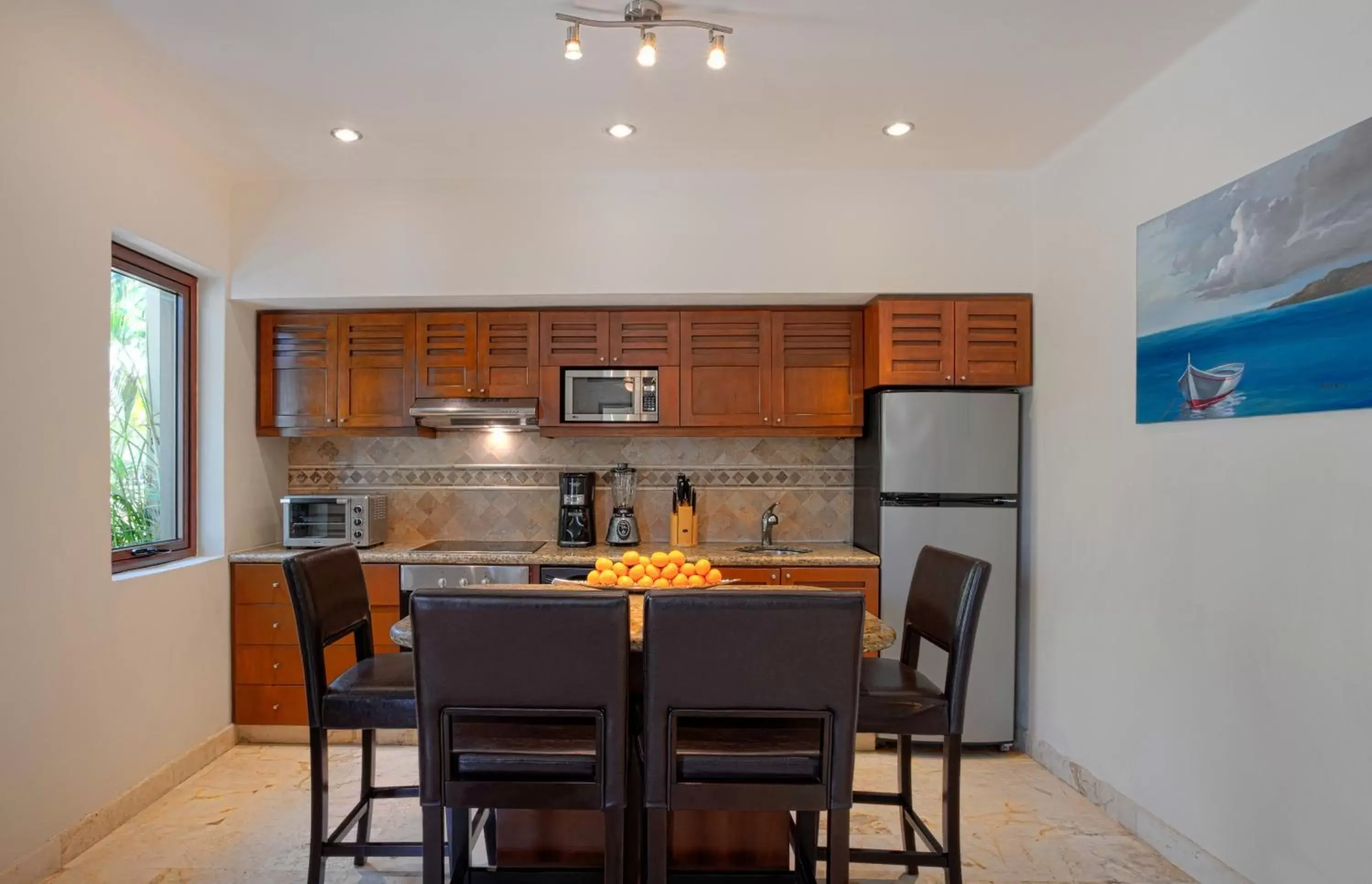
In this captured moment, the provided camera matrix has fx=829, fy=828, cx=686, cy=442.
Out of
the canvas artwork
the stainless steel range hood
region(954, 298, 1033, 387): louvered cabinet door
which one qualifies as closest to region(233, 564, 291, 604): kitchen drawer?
the stainless steel range hood

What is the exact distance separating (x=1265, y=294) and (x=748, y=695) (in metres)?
1.82

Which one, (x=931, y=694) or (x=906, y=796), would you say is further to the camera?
(x=906, y=796)

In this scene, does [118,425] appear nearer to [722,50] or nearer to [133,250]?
A: [133,250]

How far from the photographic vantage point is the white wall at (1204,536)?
207cm

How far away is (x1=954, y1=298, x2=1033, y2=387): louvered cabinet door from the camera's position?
12.4ft

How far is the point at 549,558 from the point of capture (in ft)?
12.4

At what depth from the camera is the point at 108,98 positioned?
2.96 meters

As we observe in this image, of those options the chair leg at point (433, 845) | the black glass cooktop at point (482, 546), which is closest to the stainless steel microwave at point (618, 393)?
the black glass cooktop at point (482, 546)

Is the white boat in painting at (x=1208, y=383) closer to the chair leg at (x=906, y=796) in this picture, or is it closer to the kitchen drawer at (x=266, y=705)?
the chair leg at (x=906, y=796)

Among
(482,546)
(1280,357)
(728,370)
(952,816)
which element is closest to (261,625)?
(482,546)

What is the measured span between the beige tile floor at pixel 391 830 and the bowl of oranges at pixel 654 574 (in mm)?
1153

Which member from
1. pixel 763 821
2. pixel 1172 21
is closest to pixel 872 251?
pixel 1172 21

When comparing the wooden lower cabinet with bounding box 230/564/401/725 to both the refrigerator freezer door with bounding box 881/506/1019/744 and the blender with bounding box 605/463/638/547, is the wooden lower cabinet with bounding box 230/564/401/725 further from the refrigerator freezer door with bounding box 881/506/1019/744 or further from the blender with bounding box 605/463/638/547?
the refrigerator freezer door with bounding box 881/506/1019/744

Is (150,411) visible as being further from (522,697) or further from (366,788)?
(522,697)
